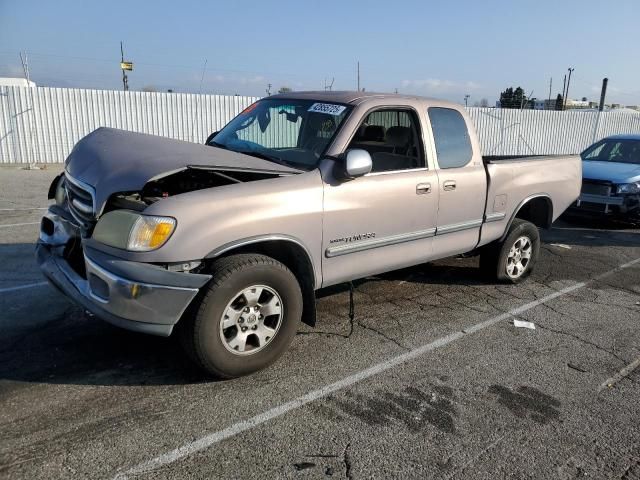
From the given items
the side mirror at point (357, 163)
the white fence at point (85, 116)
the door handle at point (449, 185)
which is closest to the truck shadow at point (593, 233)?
the door handle at point (449, 185)

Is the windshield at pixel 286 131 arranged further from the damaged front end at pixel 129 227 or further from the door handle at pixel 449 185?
the door handle at pixel 449 185

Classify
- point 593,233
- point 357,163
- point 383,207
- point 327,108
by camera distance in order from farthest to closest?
point 593,233
point 327,108
point 383,207
point 357,163

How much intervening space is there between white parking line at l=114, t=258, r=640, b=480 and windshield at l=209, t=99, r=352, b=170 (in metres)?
1.60

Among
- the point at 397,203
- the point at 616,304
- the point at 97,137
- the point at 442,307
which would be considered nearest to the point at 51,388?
the point at 97,137

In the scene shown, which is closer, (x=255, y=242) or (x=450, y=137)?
(x=255, y=242)

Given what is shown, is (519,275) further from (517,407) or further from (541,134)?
(541,134)

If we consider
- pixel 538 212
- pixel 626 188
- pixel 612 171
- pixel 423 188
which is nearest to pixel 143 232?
pixel 423 188

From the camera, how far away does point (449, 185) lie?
4.76 m

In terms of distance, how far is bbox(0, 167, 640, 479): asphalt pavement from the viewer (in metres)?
2.75

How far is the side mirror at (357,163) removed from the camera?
12.3ft

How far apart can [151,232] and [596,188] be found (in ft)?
28.9

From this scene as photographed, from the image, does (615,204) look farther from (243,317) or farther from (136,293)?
(136,293)

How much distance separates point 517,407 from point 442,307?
1.84 m

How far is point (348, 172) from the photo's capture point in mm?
3762
